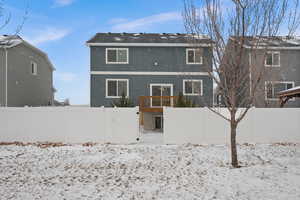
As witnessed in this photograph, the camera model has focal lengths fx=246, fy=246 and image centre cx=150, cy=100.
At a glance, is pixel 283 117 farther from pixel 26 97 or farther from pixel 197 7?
pixel 26 97

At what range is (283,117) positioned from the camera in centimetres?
1054

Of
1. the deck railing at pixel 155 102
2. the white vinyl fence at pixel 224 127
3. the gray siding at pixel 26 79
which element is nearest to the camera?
the white vinyl fence at pixel 224 127

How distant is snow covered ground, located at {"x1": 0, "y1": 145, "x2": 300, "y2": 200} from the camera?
4770mm

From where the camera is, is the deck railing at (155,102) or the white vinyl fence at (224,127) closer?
the white vinyl fence at (224,127)

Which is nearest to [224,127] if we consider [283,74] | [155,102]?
[155,102]

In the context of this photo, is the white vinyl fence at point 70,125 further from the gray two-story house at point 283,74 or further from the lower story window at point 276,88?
the lower story window at point 276,88

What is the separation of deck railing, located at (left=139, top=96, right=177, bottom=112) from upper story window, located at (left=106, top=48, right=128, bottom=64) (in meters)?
3.02

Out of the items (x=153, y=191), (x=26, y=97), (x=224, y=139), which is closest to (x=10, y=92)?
(x=26, y=97)

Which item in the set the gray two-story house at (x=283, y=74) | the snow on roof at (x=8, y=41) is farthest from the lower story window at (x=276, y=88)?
the snow on roof at (x=8, y=41)

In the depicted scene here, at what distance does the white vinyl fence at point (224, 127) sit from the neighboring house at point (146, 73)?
20.8 feet

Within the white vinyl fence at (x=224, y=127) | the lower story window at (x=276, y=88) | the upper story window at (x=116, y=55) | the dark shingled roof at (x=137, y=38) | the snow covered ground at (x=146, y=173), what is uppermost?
the dark shingled roof at (x=137, y=38)

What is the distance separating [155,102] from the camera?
16.8m

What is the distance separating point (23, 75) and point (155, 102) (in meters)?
9.87

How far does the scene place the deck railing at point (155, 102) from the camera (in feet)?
52.5
